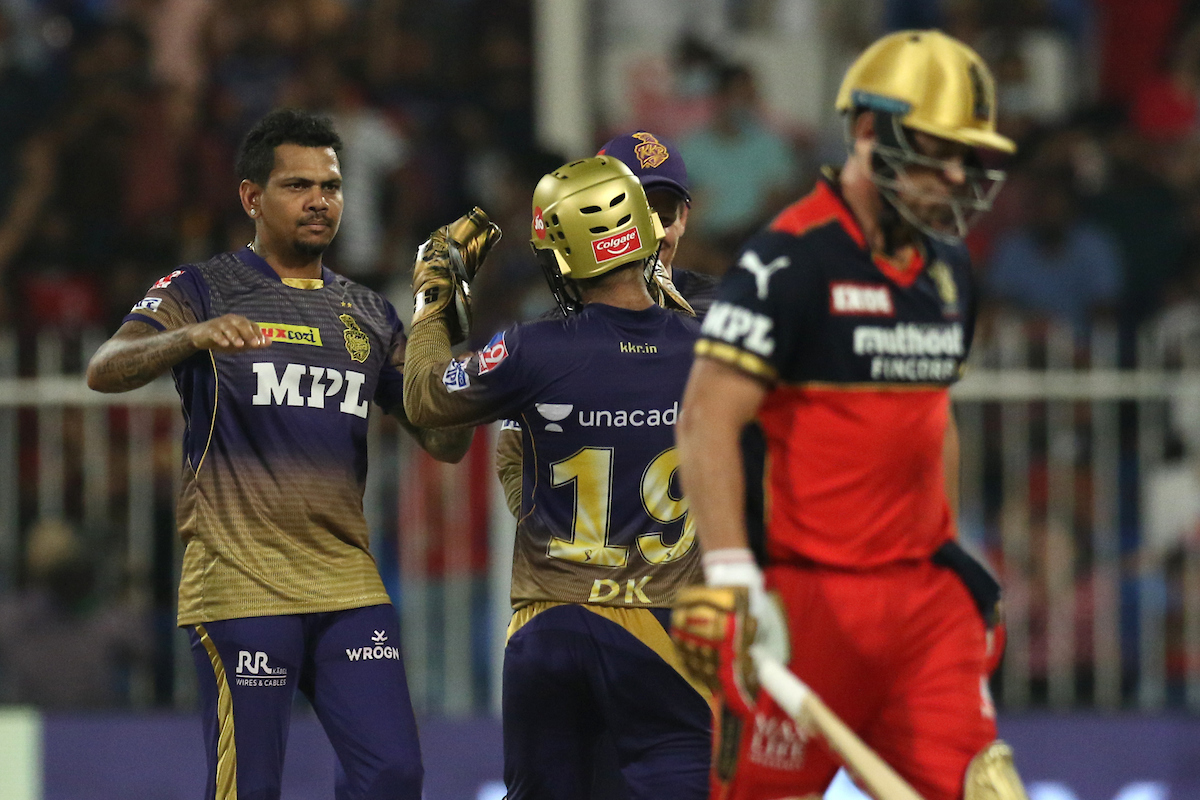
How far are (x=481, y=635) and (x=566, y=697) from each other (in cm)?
391

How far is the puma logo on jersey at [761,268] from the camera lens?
4305mm

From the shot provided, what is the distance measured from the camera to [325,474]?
5.80 meters

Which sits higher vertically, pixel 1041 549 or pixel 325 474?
pixel 325 474

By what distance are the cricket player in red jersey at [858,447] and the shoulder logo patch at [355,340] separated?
6.02 ft

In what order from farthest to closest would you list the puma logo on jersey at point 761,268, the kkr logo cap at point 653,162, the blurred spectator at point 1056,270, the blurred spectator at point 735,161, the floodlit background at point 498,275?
the blurred spectator at point 735,161
the blurred spectator at point 1056,270
the floodlit background at point 498,275
the kkr logo cap at point 653,162
the puma logo on jersey at point 761,268

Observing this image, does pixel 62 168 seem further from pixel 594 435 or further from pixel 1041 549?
pixel 594 435

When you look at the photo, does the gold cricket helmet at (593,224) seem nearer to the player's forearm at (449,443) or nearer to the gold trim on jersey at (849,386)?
the player's forearm at (449,443)

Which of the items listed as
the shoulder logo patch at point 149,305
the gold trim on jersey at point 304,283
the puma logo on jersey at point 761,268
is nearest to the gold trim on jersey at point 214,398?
the shoulder logo patch at point 149,305

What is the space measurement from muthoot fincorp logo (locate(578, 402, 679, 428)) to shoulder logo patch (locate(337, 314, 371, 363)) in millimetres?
998

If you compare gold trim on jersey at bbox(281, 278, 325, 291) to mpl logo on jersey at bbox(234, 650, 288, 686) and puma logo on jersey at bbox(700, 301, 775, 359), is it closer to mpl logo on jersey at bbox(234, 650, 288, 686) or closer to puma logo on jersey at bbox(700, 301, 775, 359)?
mpl logo on jersey at bbox(234, 650, 288, 686)

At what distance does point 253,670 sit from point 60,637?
3767 millimetres

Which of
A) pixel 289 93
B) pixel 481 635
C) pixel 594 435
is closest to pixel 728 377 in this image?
pixel 594 435

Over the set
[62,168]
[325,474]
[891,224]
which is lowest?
[325,474]

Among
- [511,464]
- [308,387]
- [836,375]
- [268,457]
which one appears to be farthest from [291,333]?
[836,375]
